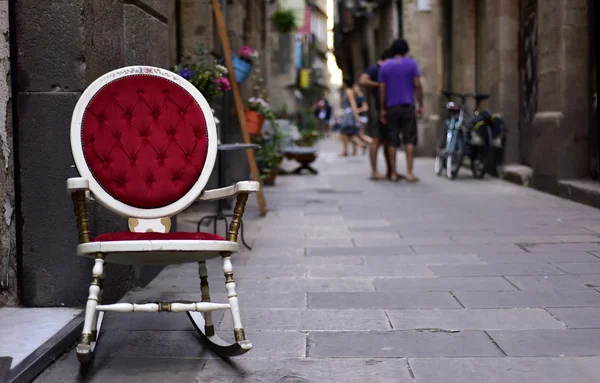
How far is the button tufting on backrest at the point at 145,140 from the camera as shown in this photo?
4.26 meters

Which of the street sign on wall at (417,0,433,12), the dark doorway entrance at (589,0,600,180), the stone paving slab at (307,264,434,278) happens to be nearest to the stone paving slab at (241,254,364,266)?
the stone paving slab at (307,264,434,278)

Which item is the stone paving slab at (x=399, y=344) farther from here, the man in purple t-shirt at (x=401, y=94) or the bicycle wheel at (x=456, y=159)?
the bicycle wheel at (x=456, y=159)

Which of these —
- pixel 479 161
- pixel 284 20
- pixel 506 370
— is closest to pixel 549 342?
pixel 506 370

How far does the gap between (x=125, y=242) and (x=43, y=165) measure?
131 cm

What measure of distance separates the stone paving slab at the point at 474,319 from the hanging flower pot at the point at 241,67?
5389 millimetres

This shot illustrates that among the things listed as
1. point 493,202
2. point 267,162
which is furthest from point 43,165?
point 267,162

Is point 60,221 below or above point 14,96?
below

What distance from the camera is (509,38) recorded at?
13984 mm

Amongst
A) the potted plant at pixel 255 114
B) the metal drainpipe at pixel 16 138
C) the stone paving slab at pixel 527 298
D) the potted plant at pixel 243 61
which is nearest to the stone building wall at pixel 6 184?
the metal drainpipe at pixel 16 138

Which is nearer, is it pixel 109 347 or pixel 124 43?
pixel 109 347

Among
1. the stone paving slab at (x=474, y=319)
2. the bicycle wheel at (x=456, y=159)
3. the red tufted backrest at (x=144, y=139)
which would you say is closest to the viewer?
the red tufted backrest at (x=144, y=139)

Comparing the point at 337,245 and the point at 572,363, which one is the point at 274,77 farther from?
the point at 572,363

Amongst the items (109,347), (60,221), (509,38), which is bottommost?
(109,347)

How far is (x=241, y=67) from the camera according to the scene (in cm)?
989
